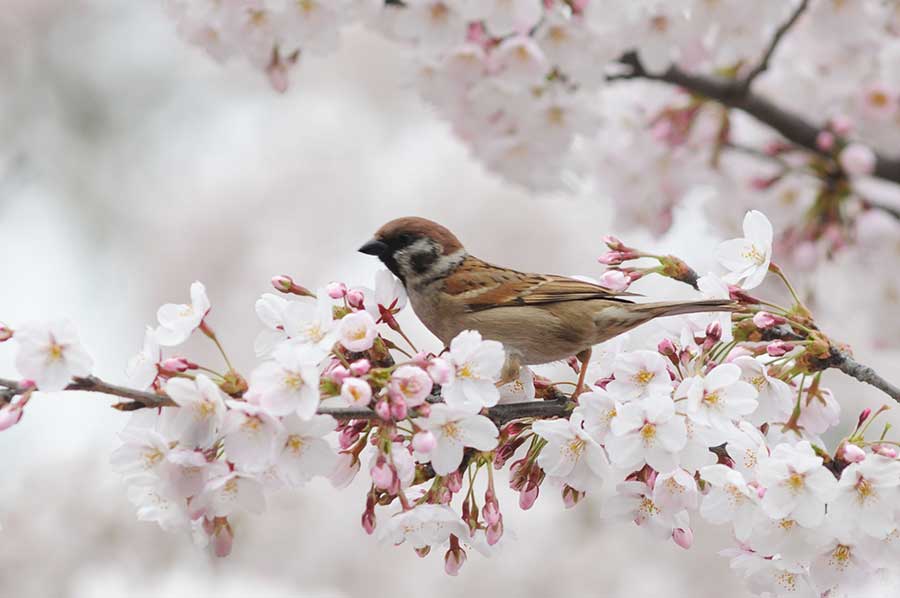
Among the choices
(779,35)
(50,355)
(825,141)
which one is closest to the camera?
(50,355)

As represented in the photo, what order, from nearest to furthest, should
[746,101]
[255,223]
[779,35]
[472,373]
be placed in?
1. [472,373]
2. [779,35]
3. [746,101]
4. [255,223]

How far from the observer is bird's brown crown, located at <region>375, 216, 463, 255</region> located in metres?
2.08

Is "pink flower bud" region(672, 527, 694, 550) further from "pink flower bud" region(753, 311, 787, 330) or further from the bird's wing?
the bird's wing

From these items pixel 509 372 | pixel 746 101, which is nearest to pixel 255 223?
pixel 746 101

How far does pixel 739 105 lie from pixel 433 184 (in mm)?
2950

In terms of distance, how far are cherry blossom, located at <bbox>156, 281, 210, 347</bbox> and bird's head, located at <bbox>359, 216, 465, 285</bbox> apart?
0.59m

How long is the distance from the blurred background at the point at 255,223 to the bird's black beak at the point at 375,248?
166 centimetres

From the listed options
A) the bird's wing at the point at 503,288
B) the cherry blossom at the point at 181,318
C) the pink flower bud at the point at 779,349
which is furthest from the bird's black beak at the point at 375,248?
the pink flower bud at the point at 779,349

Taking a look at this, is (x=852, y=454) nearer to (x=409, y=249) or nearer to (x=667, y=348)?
(x=667, y=348)

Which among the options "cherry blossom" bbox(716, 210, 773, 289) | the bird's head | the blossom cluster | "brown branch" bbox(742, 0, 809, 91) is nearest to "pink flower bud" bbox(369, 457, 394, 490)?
the blossom cluster

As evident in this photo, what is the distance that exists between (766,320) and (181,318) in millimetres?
780

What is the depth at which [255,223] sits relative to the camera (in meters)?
6.01

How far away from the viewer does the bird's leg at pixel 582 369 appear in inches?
62.9

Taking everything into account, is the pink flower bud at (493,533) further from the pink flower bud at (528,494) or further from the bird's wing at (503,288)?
the bird's wing at (503,288)
